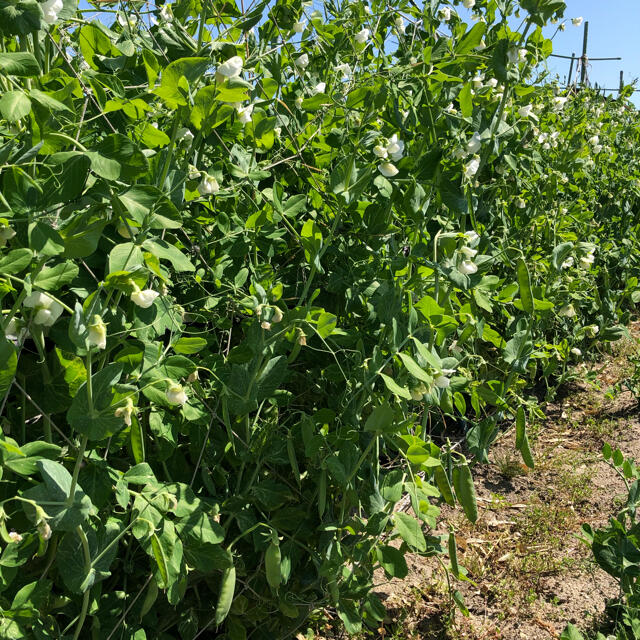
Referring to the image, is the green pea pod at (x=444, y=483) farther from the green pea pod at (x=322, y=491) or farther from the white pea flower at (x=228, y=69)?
the white pea flower at (x=228, y=69)

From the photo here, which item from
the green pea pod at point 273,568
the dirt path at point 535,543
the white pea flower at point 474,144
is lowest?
the dirt path at point 535,543

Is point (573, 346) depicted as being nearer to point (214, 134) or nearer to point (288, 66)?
point (288, 66)

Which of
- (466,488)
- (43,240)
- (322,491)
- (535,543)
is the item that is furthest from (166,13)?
(535,543)

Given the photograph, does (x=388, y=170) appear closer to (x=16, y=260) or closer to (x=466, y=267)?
(x=466, y=267)

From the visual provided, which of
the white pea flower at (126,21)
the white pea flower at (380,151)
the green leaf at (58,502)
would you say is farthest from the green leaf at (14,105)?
the white pea flower at (380,151)

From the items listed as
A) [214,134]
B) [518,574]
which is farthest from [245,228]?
[518,574]

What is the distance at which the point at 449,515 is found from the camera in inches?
102

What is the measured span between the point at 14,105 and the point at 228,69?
0.35 m

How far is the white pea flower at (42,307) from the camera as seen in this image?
1058 mm

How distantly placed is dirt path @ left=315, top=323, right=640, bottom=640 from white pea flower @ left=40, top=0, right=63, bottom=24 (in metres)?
1.84

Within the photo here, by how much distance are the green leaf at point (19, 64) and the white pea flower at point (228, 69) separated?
0.28 m

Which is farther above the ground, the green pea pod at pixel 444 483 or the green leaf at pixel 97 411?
the green leaf at pixel 97 411

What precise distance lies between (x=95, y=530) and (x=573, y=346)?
129 inches

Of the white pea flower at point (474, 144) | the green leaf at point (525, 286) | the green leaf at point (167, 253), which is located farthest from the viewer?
the green leaf at point (525, 286)
